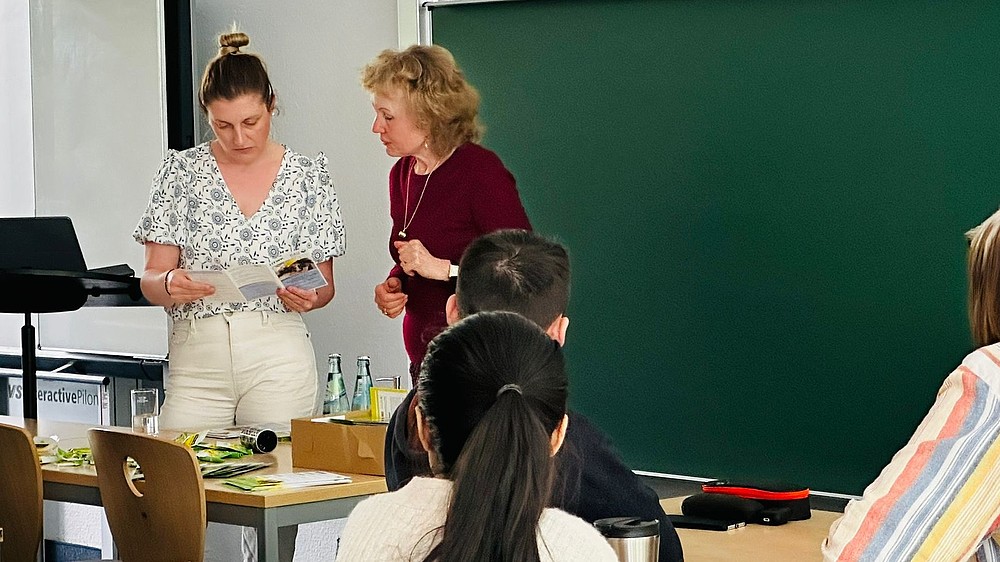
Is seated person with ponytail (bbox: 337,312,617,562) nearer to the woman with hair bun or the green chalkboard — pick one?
the green chalkboard

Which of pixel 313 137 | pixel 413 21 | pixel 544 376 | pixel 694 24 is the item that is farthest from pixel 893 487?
pixel 313 137

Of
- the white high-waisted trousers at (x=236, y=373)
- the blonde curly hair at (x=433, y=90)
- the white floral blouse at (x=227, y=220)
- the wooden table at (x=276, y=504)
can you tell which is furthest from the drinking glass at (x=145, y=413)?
the blonde curly hair at (x=433, y=90)

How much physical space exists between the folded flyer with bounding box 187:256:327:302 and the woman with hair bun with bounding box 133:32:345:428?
0.07 metres

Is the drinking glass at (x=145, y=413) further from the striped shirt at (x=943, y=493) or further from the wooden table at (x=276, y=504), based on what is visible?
the striped shirt at (x=943, y=493)

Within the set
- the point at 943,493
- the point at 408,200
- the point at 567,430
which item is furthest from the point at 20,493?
the point at 943,493

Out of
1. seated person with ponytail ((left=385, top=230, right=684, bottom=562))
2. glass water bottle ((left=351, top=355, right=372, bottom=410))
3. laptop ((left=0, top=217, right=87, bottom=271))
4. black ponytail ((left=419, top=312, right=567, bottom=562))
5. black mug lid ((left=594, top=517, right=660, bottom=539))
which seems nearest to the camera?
black ponytail ((left=419, top=312, right=567, bottom=562))

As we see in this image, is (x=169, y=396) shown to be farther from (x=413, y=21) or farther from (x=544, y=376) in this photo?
(x=544, y=376)

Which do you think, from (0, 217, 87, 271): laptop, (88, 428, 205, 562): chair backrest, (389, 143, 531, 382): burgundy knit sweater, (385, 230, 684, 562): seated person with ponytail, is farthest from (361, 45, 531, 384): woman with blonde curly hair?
(0, 217, 87, 271): laptop

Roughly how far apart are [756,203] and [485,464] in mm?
2046

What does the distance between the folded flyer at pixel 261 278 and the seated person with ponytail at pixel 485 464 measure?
1.82m

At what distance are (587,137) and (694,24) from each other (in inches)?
17.2

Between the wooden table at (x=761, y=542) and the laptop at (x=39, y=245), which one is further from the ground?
the laptop at (x=39, y=245)

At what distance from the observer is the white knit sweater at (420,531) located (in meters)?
1.56

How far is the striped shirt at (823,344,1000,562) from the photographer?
156 cm
